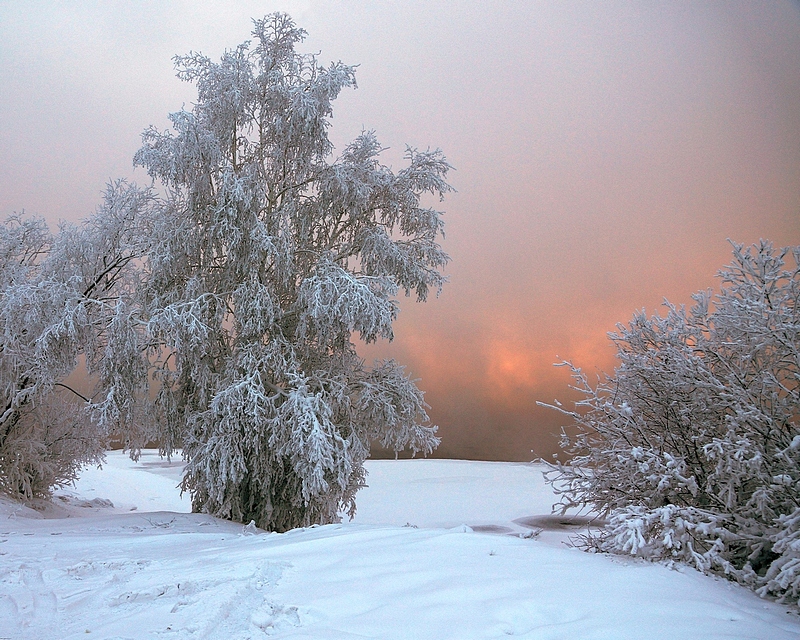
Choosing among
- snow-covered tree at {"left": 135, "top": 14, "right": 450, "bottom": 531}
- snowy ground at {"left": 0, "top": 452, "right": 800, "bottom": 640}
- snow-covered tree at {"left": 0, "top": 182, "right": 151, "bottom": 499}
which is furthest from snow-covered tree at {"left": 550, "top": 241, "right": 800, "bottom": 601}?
snow-covered tree at {"left": 0, "top": 182, "right": 151, "bottom": 499}

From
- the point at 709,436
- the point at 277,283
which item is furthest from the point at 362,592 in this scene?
the point at 277,283

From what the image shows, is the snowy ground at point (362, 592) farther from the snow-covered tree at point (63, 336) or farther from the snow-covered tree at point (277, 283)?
the snow-covered tree at point (63, 336)

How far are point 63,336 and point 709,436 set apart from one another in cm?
814

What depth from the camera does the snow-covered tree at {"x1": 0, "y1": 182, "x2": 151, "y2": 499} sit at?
8.10 metres

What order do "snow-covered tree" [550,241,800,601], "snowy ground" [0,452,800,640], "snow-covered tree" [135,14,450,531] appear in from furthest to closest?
"snow-covered tree" [135,14,450,531] < "snow-covered tree" [550,241,800,601] < "snowy ground" [0,452,800,640]

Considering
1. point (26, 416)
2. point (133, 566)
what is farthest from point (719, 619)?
point (26, 416)

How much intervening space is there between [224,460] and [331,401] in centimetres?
170

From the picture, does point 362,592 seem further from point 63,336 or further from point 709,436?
point 63,336

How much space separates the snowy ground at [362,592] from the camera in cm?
258

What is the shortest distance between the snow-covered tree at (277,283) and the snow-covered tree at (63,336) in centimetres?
75

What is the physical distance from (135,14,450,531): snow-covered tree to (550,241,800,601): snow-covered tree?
3.88 m

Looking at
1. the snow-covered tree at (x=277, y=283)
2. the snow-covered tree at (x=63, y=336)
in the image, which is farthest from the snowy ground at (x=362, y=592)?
the snow-covered tree at (x=63, y=336)

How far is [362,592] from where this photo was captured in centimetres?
299

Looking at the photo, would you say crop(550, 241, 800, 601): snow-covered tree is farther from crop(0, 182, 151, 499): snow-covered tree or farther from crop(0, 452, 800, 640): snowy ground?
crop(0, 182, 151, 499): snow-covered tree
